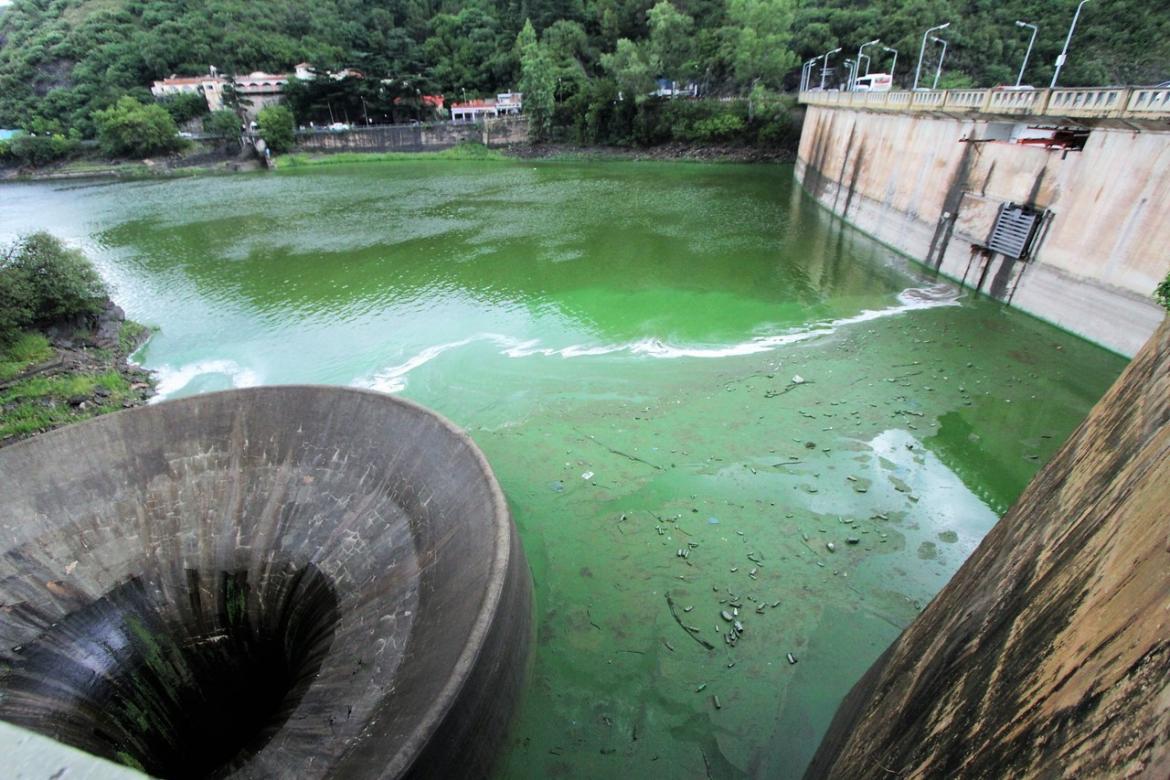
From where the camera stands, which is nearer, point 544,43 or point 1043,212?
point 1043,212

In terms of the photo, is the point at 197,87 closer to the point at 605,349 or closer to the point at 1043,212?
the point at 605,349

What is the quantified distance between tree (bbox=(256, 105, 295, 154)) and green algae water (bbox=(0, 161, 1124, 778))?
100 ft

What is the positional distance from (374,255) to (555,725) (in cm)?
2187

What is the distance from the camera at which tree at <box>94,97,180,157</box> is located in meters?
53.7

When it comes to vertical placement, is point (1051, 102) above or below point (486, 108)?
above

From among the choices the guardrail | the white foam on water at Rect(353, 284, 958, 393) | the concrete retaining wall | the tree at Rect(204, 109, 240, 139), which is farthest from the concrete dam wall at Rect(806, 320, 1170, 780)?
the tree at Rect(204, 109, 240, 139)

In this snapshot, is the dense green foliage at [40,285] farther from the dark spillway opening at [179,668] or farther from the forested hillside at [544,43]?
the forested hillside at [544,43]

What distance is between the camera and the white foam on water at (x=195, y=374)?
48.0ft

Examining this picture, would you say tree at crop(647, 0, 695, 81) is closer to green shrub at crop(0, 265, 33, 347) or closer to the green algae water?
the green algae water

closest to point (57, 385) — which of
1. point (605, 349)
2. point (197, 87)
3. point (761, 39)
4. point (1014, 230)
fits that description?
point (605, 349)

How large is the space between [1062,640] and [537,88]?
191 feet

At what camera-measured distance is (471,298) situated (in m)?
19.4

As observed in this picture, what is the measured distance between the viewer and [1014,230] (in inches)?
672

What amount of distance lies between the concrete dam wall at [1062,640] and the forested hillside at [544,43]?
4754 cm
